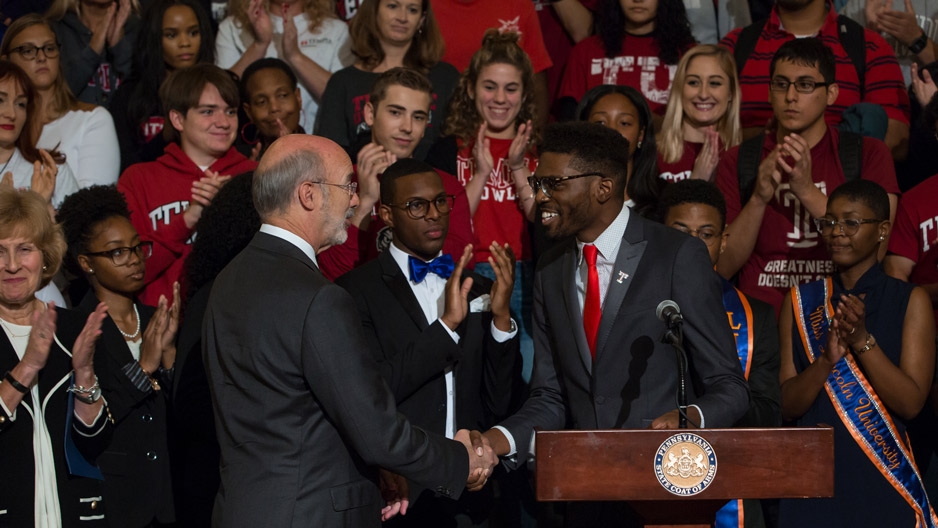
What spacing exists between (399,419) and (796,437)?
3.99 feet

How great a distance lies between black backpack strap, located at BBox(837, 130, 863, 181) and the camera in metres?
5.86

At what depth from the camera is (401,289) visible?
4809 millimetres

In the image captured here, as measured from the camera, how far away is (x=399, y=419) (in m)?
3.55

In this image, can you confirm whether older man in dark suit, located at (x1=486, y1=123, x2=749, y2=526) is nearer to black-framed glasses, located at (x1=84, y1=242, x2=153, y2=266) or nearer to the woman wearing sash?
the woman wearing sash

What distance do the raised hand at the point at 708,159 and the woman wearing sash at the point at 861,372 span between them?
3.42 feet

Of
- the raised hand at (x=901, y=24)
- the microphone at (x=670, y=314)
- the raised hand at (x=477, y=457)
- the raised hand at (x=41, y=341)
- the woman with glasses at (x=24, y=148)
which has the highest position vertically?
the raised hand at (x=901, y=24)

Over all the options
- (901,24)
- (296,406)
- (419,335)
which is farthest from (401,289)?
(901,24)

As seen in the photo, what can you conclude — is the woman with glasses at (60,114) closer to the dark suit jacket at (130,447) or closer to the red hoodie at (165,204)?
the red hoodie at (165,204)

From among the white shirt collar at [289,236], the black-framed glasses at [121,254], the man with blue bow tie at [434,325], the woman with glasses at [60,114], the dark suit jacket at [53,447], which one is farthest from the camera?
the woman with glasses at [60,114]

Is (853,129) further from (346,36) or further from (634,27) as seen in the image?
(346,36)

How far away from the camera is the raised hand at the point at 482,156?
19.6 ft

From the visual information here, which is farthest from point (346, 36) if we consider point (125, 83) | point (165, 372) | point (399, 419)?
point (399, 419)

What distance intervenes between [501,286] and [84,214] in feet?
6.77

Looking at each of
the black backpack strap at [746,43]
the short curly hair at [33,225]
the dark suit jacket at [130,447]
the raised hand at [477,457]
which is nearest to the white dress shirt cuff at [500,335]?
the raised hand at [477,457]
